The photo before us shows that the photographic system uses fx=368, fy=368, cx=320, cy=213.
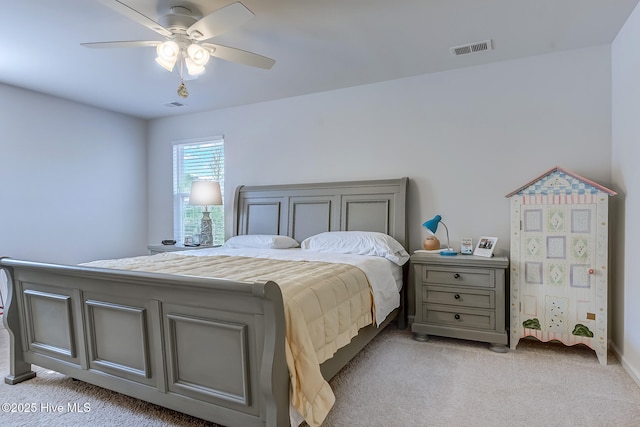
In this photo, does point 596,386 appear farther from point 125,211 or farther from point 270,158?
point 125,211

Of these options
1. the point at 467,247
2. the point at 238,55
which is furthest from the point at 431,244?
the point at 238,55

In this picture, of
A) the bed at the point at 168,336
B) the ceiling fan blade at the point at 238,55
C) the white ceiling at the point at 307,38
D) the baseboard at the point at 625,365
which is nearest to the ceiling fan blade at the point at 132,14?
the white ceiling at the point at 307,38

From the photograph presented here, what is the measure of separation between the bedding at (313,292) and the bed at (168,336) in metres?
0.04

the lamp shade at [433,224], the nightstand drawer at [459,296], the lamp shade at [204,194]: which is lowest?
the nightstand drawer at [459,296]

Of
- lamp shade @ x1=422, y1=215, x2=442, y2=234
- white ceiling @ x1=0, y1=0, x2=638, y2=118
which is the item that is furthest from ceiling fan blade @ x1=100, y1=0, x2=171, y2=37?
lamp shade @ x1=422, y1=215, x2=442, y2=234

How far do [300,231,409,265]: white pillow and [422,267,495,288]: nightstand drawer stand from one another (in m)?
0.29

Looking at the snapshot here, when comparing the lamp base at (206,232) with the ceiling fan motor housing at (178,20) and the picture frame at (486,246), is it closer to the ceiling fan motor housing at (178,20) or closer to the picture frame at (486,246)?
the ceiling fan motor housing at (178,20)

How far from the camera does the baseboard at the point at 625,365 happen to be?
2.38 metres

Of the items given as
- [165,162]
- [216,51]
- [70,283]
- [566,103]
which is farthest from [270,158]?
[566,103]

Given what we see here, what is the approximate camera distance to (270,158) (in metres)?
4.56

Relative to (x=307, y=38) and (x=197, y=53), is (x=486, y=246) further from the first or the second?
(x=197, y=53)

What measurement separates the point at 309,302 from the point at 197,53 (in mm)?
1764

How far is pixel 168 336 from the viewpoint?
75.7 inches

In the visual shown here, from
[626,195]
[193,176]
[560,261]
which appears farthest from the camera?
[193,176]
